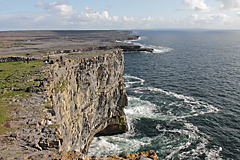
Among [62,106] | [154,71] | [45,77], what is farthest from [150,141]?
[154,71]

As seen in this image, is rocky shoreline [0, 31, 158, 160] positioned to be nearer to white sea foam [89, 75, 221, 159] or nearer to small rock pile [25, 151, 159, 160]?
small rock pile [25, 151, 159, 160]

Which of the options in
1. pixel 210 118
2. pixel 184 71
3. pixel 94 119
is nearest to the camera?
pixel 94 119

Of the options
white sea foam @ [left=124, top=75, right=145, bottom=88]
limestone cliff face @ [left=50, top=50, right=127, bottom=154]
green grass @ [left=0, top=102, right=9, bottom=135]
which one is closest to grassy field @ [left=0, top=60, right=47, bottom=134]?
green grass @ [left=0, top=102, right=9, bottom=135]

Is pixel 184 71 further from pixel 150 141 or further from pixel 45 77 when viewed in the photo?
pixel 45 77

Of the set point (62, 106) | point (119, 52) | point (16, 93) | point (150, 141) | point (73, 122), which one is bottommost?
point (150, 141)

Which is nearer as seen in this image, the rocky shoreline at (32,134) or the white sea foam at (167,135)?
the rocky shoreline at (32,134)

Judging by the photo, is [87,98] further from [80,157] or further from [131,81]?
[131,81]

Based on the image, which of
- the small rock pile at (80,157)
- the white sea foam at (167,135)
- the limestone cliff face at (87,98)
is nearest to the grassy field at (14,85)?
the limestone cliff face at (87,98)

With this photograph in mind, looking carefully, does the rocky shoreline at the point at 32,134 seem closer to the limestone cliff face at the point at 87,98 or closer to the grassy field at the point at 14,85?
the grassy field at the point at 14,85
